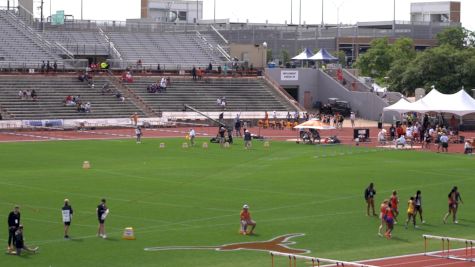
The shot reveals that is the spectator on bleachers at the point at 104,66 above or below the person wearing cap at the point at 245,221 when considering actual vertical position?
above

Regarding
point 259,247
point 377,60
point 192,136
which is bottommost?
point 259,247

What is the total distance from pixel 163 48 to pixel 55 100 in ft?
73.8

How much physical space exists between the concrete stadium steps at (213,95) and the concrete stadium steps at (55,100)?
2.77 metres

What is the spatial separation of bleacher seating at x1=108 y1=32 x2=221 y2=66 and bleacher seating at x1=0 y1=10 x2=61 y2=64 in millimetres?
8218

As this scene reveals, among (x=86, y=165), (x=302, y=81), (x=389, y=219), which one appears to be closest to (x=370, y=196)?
(x=389, y=219)

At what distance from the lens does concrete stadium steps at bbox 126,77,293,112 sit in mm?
88188

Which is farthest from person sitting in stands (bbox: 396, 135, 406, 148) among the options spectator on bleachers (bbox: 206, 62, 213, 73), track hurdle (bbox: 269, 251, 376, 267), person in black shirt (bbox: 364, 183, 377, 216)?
track hurdle (bbox: 269, 251, 376, 267)

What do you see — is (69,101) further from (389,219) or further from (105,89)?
(389,219)

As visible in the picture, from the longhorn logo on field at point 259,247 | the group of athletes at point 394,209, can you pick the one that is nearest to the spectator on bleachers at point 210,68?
the group of athletes at point 394,209

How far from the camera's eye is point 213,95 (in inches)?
3610

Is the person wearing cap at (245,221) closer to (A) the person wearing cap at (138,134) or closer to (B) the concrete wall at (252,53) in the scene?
(A) the person wearing cap at (138,134)

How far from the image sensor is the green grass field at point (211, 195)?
32.4m

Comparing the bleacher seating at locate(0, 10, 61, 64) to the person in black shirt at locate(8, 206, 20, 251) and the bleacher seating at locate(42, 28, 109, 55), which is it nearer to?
the bleacher seating at locate(42, 28, 109, 55)

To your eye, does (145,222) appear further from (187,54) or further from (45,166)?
(187,54)
